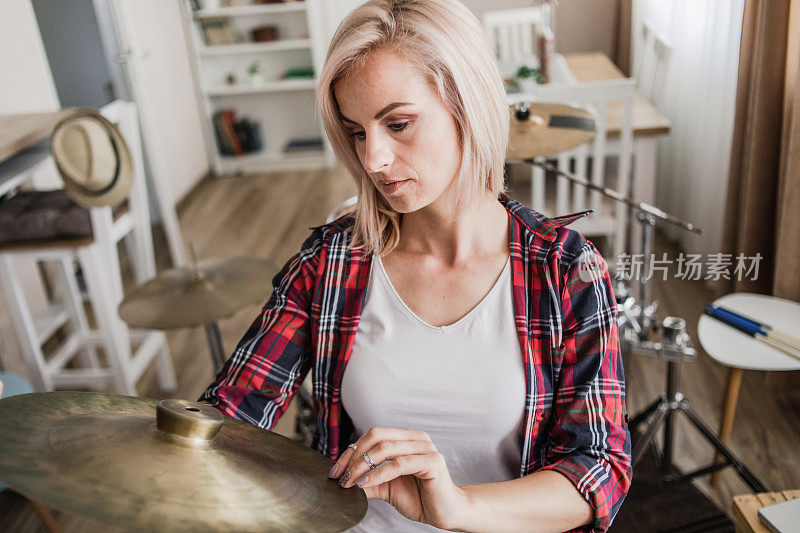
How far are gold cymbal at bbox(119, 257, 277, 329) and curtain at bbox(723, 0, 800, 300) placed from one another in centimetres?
151

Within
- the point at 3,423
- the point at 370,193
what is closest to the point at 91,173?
the point at 370,193

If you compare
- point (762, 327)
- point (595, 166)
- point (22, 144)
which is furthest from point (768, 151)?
point (22, 144)

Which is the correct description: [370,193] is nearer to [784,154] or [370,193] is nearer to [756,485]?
[756,485]

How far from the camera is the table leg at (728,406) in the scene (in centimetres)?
186

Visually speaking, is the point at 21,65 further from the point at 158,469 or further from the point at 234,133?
the point at 158,469

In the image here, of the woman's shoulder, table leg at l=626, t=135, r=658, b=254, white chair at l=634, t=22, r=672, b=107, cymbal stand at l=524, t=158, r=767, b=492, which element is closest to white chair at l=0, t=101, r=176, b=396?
the woman's shoulder

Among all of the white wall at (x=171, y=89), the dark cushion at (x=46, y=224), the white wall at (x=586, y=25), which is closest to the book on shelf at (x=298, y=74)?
the white wall at (x=171, y=89)

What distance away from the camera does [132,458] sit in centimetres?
58

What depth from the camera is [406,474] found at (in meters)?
0.79

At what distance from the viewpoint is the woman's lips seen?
936 millimetres

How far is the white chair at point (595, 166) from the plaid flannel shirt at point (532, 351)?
1504 millimetres

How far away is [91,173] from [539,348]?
1374 millimetres

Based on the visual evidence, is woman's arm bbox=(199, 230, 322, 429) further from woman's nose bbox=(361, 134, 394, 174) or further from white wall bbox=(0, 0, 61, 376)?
white wall bbox=(0, 0, 61, 376)

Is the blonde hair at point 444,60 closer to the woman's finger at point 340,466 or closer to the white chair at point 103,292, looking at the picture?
the woman's finger at point 340,466
